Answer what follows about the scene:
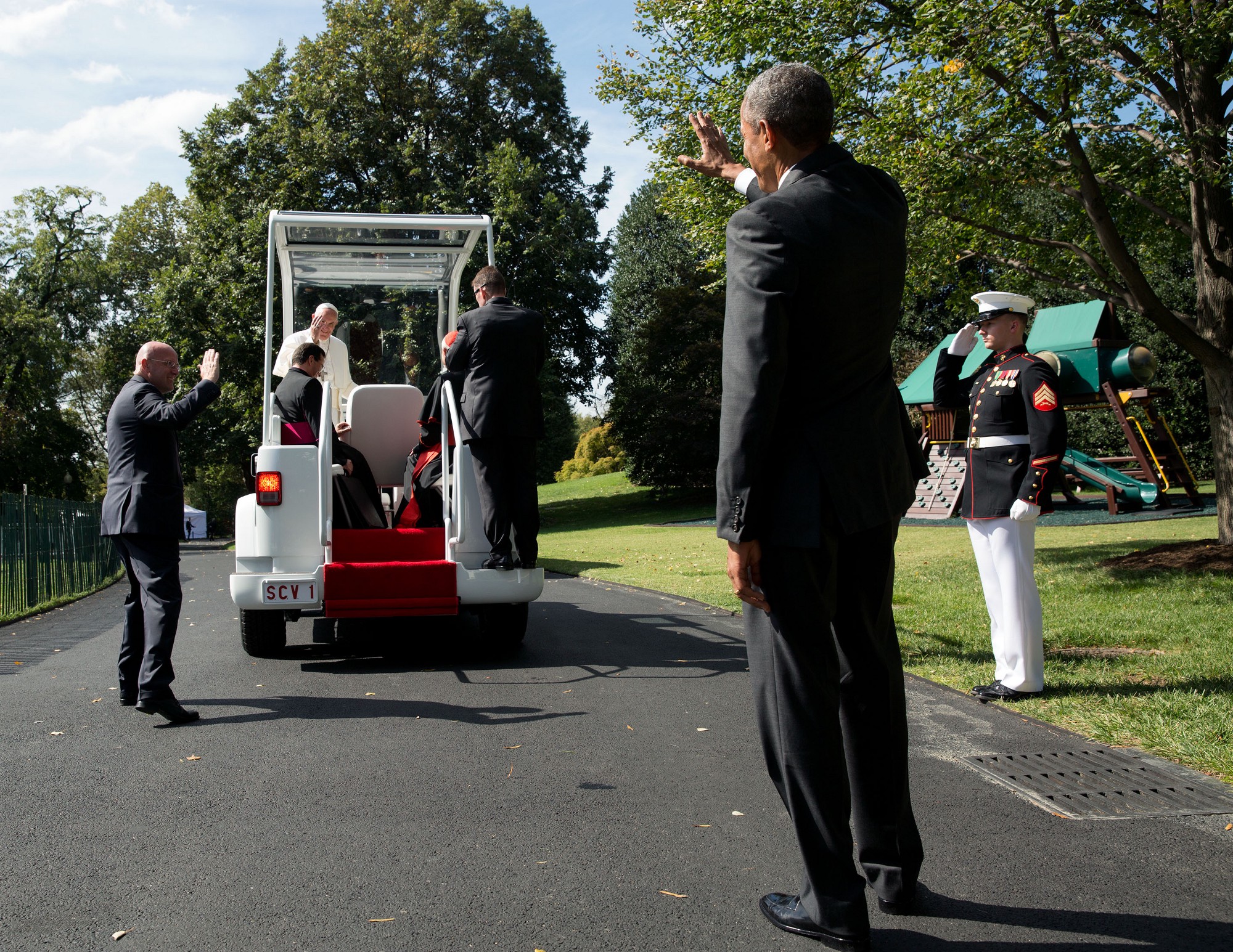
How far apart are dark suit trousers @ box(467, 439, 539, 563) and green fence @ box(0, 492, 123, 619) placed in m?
6.98

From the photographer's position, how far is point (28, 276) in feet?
145

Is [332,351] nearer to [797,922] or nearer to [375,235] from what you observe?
[375,235]

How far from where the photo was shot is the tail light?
647 cm

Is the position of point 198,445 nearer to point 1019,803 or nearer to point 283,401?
point 283,401

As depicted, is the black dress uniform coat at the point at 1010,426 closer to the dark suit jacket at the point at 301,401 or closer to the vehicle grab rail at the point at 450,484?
the vehicle grab rail at the point at 450,484

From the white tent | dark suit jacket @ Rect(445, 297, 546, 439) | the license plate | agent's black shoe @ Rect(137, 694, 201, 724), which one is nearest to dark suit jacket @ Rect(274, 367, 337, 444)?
dark suit jacket @ Rect(445, 297, 546, 439)

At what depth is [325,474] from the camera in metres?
6.53

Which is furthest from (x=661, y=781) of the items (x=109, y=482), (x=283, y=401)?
(x=283, y=401)

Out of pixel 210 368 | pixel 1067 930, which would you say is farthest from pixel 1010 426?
pixel 210 368

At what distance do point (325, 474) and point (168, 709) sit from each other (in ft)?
6.26

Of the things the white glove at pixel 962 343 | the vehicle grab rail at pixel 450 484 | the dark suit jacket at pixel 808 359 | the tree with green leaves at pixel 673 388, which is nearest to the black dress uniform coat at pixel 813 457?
the dark suit jacket at pixel 808 359

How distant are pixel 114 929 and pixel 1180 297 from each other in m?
29.7

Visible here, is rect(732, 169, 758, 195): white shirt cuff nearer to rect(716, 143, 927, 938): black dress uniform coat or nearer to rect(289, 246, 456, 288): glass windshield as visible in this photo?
rect(716, 143, 927, 938): black dress uniform coat

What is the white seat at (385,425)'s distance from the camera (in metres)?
8.08
